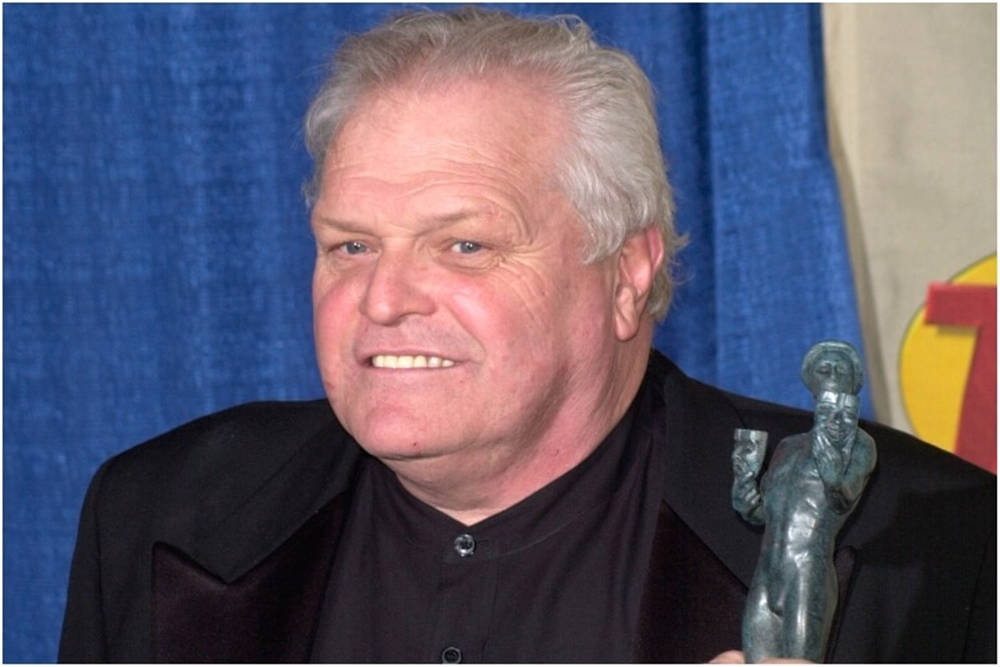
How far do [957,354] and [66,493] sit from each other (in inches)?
46.8

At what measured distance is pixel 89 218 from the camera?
2160 mm

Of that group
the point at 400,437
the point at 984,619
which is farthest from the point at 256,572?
the point at 984,619

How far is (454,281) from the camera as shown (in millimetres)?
1478

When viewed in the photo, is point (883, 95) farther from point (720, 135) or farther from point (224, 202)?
point (224, 202)

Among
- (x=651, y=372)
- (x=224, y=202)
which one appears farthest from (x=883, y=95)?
(x=224, y=202)

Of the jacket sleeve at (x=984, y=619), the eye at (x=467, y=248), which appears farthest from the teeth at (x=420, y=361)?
the jacket sleeve at (x=984, y=619)

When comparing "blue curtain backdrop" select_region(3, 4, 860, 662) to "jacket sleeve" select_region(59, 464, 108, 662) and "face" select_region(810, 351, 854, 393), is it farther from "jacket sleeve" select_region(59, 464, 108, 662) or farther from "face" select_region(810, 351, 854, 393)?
"face" select_region(810, 351, 854, 393)

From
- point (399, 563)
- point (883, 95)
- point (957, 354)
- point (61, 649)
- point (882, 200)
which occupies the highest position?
point (883, 95)

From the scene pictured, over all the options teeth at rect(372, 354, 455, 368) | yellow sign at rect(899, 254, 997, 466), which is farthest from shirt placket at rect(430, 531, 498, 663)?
yellow sign at rect(899, 254, 997, 466)

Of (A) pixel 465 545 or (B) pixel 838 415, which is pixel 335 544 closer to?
(A) pixel 465 545

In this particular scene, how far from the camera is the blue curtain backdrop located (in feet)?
6.63

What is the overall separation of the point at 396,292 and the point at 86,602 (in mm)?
599

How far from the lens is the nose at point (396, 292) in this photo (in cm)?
146

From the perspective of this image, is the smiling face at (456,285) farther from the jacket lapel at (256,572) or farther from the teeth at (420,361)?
the jacket lapel at (256,572)
